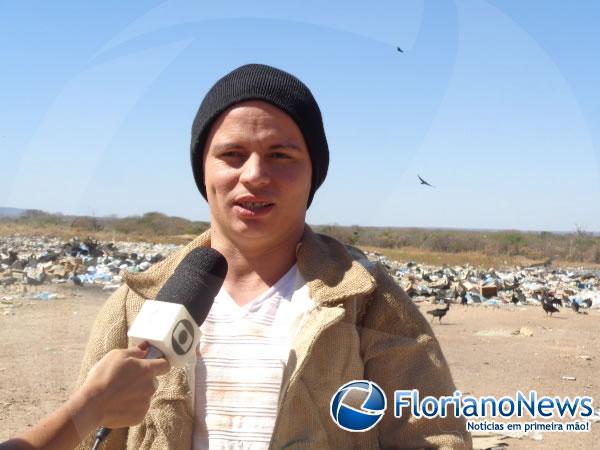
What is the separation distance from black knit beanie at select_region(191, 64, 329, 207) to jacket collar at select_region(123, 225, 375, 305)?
19cm

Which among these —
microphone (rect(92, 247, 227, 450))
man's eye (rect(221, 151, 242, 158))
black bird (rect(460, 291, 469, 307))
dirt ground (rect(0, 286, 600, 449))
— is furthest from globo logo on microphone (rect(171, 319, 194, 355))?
black bird (rect(460, 291, 469, 307))

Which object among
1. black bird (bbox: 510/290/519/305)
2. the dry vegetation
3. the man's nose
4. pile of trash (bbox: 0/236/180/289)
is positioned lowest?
the man's nose

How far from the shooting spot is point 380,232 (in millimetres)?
35219

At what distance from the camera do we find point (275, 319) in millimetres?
1586

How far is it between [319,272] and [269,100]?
0.43 meters

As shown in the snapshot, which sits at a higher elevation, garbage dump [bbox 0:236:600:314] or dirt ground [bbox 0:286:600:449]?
garbage dump [bbox 0:236:600:314]

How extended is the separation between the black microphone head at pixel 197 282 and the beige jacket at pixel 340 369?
18 centimetres

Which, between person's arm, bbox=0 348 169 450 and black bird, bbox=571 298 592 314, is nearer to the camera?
person's arm, bbox=0 348 169 450

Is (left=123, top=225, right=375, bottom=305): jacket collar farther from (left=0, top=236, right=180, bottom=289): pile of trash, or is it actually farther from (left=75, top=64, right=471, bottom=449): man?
(left=0, top=236, right=180, bottom=289): pile of trash

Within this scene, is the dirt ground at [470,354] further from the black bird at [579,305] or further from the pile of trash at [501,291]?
the pile of trash at [501,291]

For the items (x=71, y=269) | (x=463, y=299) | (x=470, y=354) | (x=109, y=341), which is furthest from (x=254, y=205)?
(x=71, y=269)

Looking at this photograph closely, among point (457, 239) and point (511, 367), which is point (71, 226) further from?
point (511, 367)

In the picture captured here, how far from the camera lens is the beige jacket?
143 centimetres

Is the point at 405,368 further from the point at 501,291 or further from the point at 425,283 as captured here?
the point at 425,283
